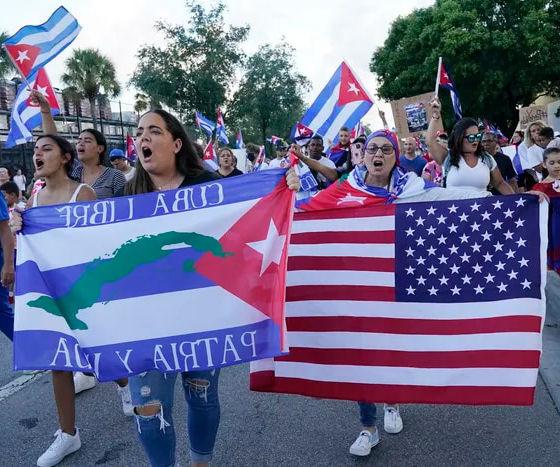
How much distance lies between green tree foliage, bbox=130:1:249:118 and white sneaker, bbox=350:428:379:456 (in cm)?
3599

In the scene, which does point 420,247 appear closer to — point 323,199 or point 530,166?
point 323,199

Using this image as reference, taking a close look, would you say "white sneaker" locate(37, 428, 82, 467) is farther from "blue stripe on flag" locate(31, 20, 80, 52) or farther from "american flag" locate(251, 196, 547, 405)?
"blue stripe on flag" locate(31, 20, 80, 52)

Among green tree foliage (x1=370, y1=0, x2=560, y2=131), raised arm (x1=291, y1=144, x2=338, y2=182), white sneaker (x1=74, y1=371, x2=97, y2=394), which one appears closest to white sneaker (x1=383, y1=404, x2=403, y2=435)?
white sneaker (x1=74, y1=371, x2=97, y2=394)

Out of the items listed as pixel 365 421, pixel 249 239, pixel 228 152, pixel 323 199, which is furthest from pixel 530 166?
pixel 249 239

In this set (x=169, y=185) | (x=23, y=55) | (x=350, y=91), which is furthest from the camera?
(x=350, y=91)

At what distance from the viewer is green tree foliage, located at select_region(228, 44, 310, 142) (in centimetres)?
3809

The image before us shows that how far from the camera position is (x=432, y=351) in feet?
10.7

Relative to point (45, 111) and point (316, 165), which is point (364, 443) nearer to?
point (45, 111)

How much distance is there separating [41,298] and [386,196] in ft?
6.68

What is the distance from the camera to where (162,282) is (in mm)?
2705

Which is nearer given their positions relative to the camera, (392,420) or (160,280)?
(160,280)

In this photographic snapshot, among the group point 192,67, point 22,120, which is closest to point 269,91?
point 192,67

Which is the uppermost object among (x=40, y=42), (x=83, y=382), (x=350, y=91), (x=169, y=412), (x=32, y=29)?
(x=32, y=29)

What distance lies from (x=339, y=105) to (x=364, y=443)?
14.4ft
